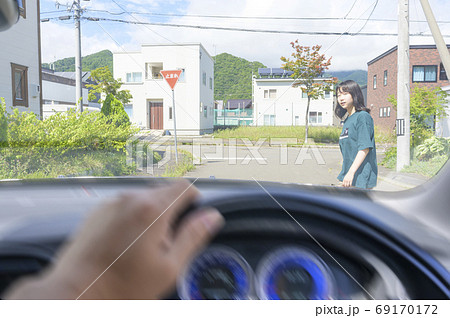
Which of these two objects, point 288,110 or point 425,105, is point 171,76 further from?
point 425,105

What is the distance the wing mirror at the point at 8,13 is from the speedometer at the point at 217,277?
1.60 feet

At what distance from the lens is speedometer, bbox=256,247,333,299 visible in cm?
53

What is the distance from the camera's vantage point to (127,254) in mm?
491

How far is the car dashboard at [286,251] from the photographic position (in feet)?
1.73

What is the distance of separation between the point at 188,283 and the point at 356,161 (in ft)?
4.44

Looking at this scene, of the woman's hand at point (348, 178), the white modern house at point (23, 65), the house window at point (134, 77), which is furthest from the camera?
the house window at point (134, 77)

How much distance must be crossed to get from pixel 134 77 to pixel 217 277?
20.4 m

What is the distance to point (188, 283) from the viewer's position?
508 mm

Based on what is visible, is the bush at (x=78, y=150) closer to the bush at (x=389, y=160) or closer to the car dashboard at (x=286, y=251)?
the car dashboard at (x=286, y=251)

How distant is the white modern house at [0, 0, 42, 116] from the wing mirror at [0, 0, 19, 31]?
9637 mm

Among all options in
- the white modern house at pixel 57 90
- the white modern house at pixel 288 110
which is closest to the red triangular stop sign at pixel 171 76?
the white modern house at pixel 288 110

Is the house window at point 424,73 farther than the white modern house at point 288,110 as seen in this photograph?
Yes

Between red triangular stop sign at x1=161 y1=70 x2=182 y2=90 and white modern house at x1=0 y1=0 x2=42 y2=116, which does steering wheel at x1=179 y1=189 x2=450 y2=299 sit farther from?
white modern house at x1=0 y1=0 x2=42 y2=116
